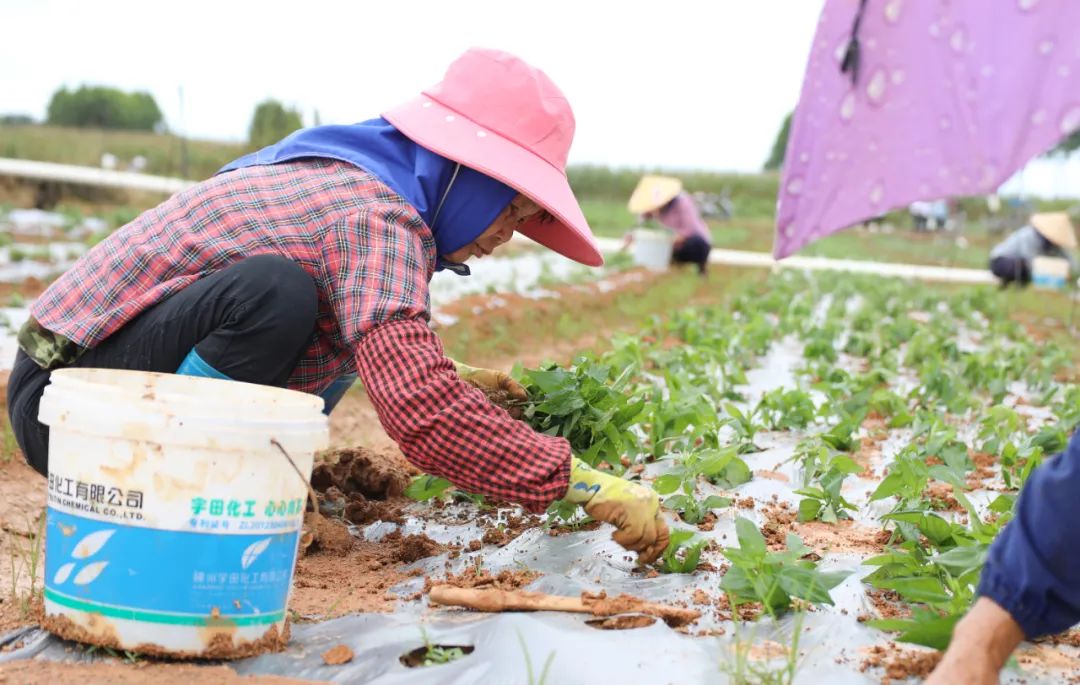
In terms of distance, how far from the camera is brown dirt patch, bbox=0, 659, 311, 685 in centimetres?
165

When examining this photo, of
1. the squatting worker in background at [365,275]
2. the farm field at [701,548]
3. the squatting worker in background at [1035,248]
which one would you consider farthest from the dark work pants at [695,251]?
the squatting worker in background at [365,275]

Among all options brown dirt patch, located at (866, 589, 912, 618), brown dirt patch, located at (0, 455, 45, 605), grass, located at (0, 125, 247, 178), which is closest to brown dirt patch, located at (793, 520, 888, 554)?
brown dirt patch, located at (866, 589, 912, 618)

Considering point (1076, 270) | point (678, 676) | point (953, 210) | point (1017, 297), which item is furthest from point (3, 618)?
point (953, 210)

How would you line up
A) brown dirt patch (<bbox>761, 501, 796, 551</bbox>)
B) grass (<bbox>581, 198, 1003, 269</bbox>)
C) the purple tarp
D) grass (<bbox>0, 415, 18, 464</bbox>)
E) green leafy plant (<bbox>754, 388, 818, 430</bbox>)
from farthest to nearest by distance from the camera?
grass (<bbox>581, 198, 1003, 269</bbox>)
green leafy plant (<bbox>754, 388, 818, 430</bbox>)
grass (<bbox>0, 415, 18, 464</bbox>)
the purple tarp
brown dirt patch (<bbox>761, 501, 796, 551</bbox>)

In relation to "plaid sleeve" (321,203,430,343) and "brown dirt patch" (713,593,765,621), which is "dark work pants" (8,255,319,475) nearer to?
"plaid sleeve" (321,203,430,343)

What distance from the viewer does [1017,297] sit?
40.7ft

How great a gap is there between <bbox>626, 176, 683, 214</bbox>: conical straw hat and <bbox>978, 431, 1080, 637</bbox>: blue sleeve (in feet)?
39.0

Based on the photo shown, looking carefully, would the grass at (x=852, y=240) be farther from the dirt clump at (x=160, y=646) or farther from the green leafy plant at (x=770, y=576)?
the dirt clump at (x=160, y=646)

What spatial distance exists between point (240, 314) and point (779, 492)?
152 cm

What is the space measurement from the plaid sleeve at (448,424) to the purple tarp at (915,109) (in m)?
1.71

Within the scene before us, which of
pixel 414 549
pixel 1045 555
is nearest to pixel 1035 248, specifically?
pixel 414 549

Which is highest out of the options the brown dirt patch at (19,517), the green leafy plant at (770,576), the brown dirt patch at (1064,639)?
the green leafy plant at (770,576)

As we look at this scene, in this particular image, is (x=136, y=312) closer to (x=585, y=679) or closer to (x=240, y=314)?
(x=240, y=314)

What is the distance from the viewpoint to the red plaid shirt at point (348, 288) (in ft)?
6.46
